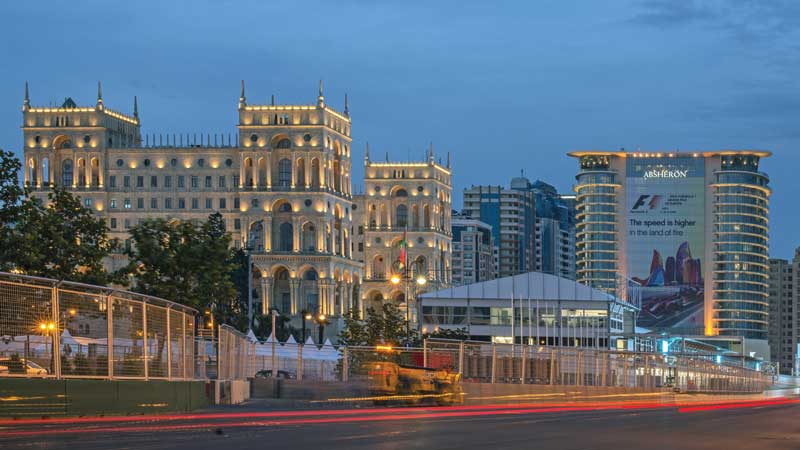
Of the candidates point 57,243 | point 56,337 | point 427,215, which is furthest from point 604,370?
point 427,215

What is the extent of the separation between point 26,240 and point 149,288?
22079mm

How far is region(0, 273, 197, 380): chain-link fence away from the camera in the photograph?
2853cm

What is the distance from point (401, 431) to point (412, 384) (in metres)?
19.0

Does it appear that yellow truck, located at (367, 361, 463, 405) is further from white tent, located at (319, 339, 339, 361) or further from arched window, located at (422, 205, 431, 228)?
arched window, located at (422, 205, 431, 228)

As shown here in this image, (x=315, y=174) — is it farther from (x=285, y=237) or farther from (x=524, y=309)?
(x=524, y=309)

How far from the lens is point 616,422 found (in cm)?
3759

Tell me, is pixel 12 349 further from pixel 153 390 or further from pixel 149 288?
pixel 149 288

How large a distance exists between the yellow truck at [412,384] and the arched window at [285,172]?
4565 inches

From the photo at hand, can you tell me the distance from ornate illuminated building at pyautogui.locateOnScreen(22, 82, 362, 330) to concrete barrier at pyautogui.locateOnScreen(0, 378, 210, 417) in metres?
127

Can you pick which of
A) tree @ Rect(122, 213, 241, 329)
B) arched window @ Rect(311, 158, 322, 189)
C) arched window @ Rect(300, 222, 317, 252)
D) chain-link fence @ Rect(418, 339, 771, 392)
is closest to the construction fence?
chain-link fence @ Rect(418, 339, 771, 392)

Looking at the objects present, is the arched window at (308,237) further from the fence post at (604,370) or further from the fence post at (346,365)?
the fence post at (346,365)

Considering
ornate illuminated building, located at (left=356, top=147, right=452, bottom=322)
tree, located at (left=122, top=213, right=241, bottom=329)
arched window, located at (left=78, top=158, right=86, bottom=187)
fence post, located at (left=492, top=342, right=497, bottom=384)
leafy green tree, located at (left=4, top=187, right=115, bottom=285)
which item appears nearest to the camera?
fence post, located at (left=492, top=342, right=497, bottom=384)

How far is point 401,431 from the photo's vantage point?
31.1 metres

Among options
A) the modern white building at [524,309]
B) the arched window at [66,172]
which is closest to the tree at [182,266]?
the modern white building at [524,309]
